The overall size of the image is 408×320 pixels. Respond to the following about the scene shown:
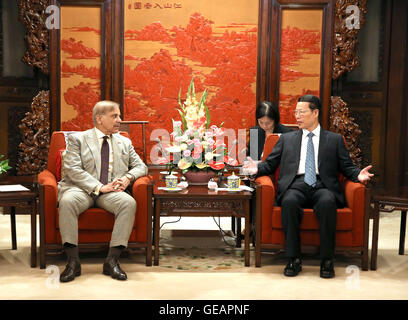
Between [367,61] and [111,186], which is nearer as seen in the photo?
[111,186]

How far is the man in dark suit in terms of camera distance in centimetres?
350

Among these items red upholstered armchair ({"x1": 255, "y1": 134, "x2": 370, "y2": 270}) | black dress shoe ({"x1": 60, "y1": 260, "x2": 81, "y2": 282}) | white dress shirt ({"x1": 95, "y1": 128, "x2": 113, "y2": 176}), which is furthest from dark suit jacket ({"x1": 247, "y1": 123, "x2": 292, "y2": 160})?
black dress shoe ({"x1": 60, "y1": 260, "x2": 81, "y2": 282})

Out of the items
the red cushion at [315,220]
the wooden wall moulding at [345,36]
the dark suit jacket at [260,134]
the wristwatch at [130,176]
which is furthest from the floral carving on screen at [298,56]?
the wristwatch at [130,176]

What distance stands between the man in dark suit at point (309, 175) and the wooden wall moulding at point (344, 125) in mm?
Answer: 1783

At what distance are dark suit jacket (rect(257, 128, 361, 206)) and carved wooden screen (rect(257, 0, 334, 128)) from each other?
73.6 inches

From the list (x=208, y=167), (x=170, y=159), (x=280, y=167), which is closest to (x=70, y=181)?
(x=170, y=159)

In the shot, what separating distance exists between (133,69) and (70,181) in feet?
7.46

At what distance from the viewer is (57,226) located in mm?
3609

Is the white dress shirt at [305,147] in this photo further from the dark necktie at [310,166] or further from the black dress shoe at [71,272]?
the black dress shoe at [71,272]

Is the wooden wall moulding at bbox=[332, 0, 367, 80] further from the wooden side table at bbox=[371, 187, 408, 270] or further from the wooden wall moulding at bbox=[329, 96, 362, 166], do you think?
the wooden side table at bbox=[371, 187, 408, 270]

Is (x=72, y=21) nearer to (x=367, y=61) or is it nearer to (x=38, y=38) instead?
(x=38, y=38)

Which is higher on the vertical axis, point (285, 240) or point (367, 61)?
point (367, 61)

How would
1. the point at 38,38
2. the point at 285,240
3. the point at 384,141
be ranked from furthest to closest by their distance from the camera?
1. the point at 384,141
2. the point at 38,38
3. the point at 285,240

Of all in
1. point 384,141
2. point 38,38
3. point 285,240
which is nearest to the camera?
point 285,240
